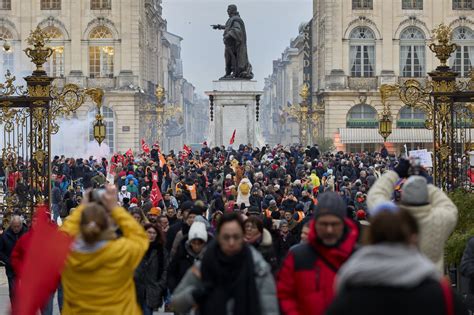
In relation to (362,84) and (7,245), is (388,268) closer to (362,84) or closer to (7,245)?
(7,245)

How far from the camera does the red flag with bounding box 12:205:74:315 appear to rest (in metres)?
7.57

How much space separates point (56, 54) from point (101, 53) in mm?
2501

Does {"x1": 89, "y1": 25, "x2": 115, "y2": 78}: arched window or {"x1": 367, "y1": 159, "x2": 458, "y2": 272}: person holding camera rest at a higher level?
{"x1": 89, "y1": 25, "x2": 115, "y2": 78}: arched window

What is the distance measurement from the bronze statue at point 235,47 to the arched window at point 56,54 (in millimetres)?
23600

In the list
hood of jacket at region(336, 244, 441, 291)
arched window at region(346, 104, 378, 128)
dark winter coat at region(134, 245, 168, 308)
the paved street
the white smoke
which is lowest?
the paved street

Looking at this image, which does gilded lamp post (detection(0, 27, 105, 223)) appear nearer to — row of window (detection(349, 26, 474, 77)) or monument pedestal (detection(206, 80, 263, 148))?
monument pedestal (detection(206, 80, 263, 148))

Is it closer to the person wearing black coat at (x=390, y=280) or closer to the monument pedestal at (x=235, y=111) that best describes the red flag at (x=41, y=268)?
the person wearing black coat at (x=390, y=280)

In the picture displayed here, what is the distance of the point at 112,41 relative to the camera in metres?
68.6

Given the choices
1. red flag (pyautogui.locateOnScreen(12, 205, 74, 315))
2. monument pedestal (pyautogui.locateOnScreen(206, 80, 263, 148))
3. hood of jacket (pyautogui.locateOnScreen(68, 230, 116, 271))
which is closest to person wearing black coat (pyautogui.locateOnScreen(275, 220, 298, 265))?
hood of jacket (pyautogui.locateOnScreen(68, 230, 116, 271))

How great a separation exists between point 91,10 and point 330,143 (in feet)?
50.6

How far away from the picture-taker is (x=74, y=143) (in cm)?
6138

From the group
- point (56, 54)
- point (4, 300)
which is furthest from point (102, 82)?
point (4, 300)

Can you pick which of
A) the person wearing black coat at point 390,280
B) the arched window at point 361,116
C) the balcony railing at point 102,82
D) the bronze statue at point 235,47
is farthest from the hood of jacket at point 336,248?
the balcony railing at point 102,82

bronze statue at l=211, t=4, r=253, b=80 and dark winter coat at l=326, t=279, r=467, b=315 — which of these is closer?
Answer: dark winter coat at l=326, t=279, r=467, b=315
